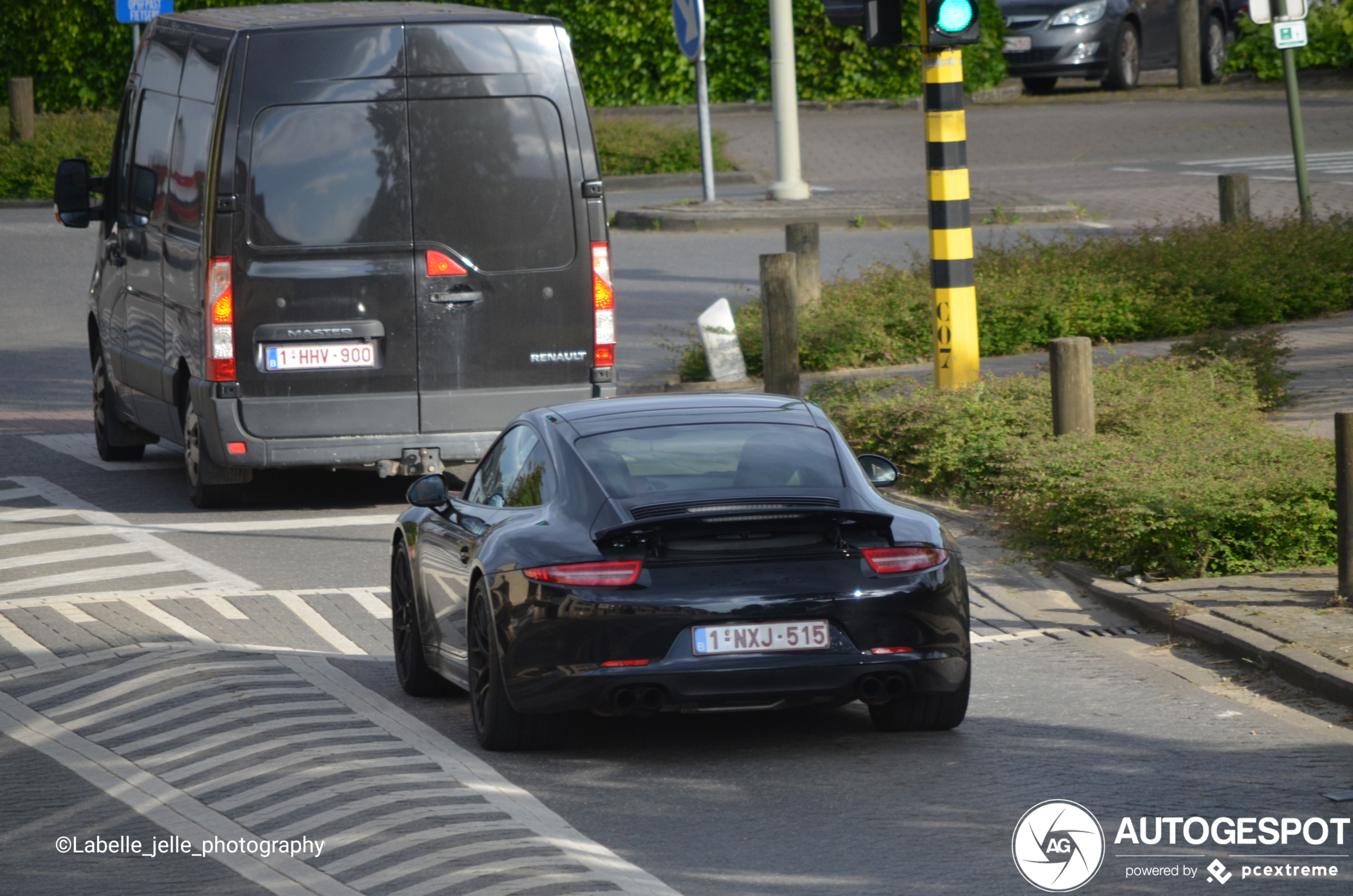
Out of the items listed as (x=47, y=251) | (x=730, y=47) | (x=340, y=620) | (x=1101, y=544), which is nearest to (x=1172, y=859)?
(x=1101, y=544)

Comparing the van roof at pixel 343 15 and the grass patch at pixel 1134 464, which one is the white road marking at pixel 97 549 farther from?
the grass patch at pixel 1134 464

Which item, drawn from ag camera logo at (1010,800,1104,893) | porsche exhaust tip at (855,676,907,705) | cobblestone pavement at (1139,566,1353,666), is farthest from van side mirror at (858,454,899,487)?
ag camera logo at (1010,800,1104,893)

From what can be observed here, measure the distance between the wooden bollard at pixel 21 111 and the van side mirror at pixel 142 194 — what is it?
18337mm

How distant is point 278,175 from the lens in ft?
37.3

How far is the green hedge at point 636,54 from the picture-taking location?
115ft

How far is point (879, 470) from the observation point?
303 inches

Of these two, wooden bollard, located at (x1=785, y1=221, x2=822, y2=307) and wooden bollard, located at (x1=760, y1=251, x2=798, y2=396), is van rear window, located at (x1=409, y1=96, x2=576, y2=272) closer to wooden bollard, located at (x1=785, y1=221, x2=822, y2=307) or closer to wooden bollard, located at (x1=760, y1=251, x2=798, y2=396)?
wooden bollard, located at (x1=760, y1=251, x2=798, y2=396)

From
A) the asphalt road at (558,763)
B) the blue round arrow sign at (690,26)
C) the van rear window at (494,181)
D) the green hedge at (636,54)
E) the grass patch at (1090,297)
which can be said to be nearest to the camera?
the asphalt road at (558,763)

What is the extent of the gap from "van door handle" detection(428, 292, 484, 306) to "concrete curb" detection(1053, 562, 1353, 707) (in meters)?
3.83

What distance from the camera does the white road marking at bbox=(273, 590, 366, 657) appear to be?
350 inches

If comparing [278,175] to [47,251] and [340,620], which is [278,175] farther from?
[47,251]

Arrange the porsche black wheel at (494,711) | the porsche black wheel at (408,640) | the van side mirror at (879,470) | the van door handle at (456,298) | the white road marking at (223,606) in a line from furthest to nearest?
the van door handle at (456,298)
the white road marking at (223,606)
the porsche black wheel at (408,640)
the van side mirror at (879,470)
the porsche black wheel at (494,711)

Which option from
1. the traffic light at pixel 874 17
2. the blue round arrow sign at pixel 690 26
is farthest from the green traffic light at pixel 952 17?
the blue round arrow sign at pixel 690 26

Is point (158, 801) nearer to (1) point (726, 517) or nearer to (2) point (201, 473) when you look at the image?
(1) point (726, 517)
